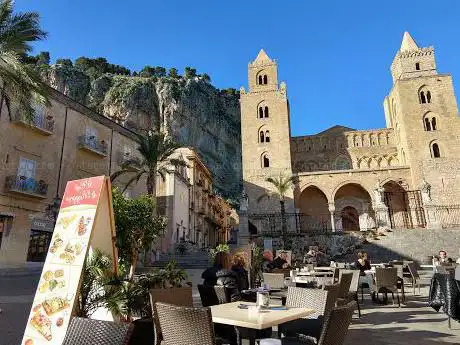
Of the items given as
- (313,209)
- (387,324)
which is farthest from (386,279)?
(313,209)

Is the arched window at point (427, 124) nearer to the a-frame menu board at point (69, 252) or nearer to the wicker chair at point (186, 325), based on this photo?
the a-frame menu board at point (69, 252)

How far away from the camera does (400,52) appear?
3772 centimetres

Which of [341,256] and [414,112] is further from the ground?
[414,112]

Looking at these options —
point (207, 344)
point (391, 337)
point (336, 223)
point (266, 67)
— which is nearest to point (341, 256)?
point (336, 223)

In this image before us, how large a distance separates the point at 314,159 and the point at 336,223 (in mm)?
10810

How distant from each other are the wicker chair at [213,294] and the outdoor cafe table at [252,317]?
3.24ft

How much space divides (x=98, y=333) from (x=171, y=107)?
166 ft

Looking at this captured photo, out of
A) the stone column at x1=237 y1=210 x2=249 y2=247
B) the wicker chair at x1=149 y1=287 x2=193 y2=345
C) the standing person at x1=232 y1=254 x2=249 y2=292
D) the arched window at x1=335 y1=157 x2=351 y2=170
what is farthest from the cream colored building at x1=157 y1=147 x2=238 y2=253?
the wicker chair at x1=149 y1=287 x2=193 y2=345

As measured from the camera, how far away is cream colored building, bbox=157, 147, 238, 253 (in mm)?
27562

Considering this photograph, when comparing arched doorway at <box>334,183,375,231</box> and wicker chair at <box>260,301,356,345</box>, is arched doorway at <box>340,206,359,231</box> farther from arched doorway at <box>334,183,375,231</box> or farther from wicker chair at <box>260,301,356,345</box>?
wicker chair at <box>260,301,356,345</box>

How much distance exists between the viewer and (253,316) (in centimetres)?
330

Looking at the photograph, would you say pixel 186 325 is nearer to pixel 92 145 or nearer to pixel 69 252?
pixel 69 252

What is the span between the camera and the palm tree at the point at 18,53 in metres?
9.80

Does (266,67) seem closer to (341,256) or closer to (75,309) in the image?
(341,256)
